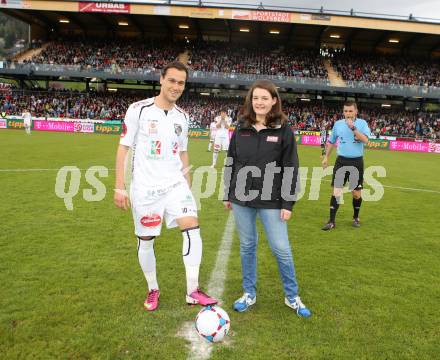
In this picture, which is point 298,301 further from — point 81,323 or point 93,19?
point 93,19

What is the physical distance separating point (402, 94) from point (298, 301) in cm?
3973

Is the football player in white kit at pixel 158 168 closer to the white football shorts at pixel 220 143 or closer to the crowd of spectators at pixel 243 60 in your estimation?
the white football shorts at pixel 220 143

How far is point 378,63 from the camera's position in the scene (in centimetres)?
4519

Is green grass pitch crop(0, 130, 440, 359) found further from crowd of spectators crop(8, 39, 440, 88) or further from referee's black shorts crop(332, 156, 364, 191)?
crowd of spectators crop(8, 39, 440, 88)

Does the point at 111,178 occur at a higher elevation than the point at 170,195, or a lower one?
lower

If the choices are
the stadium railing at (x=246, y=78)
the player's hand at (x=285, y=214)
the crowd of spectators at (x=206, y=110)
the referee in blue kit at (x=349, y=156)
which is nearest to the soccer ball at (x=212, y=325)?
the player's hand at (x=285, y=214)

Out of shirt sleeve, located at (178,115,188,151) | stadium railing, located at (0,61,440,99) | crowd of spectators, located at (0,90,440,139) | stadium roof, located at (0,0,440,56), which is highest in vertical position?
stadium roof, located at (0,0,440,56)

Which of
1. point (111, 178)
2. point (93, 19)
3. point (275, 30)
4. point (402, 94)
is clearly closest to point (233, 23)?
point (275, 30)

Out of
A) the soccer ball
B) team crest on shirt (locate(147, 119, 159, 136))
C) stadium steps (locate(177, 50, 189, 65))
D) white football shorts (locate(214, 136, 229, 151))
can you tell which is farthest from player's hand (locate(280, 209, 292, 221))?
stadium steps (locate(177, 50, 189, 65))

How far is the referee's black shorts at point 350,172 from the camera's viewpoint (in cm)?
712

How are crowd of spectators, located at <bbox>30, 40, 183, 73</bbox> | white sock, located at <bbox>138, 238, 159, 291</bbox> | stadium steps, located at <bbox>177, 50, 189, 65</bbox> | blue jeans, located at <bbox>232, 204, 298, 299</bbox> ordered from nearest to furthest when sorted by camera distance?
blue jeans, located at <bbox>232, 204, 298, 299</bbox> → white sock, located at <bbox>138, 238, 159, 291</bbox> → crowd of spectators, located at <bbox>30, 40, 183, 73</bbox> → stadium steps, located at <bbox>177, 50, 189, 65</bbox>

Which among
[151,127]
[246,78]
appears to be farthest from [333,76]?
[151,127]

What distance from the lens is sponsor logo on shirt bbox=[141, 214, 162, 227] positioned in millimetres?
3668

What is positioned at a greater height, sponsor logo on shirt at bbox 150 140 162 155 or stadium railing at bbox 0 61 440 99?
stadium railing at bbox 0 61 440 99
